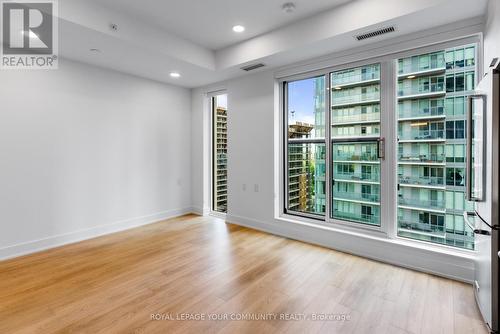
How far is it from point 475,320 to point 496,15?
8.03 feet

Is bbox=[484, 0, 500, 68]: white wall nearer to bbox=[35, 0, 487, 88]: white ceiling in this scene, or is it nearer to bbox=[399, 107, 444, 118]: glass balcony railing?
bbox=[35, 0, 487, 88]: white ceiling

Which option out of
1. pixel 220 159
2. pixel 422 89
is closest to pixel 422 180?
pixel 422 89

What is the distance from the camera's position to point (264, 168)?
438 cm

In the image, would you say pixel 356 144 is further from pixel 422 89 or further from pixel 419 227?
pixel 419 227

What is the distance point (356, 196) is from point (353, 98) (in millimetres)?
1420

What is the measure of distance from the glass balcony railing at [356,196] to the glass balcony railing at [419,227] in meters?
0.39

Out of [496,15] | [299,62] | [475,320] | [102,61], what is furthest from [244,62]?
[475,320]

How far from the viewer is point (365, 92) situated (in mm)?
3490

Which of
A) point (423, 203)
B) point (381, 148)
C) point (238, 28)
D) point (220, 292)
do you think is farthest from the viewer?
point (238, 28)

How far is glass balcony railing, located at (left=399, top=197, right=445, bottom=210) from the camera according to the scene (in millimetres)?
3061

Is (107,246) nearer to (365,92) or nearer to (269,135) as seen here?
(269,135)

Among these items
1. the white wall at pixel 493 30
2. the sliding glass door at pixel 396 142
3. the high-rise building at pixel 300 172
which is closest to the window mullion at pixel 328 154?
the sliding glass door at pixel 396 142

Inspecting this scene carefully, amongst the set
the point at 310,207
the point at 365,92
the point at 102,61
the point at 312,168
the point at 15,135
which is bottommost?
the point at 310,207

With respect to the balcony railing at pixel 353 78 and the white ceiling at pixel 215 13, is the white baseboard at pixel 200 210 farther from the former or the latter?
the balcony railing at pixel 353 78
